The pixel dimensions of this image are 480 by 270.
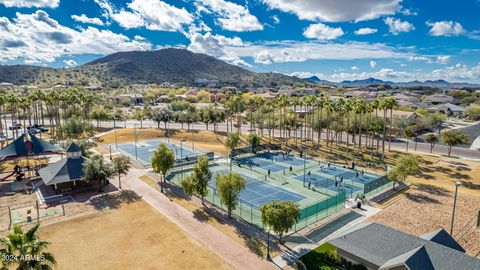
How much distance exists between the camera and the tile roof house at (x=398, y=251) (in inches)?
757

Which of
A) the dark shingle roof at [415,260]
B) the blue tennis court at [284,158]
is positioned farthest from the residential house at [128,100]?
the dark shingle roof at [415,260]

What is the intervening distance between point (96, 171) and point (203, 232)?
18008 millimetres

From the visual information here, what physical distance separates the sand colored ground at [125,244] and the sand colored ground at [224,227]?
3.28 meters

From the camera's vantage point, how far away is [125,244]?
2634cm

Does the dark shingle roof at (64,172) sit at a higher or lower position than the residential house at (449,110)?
lower

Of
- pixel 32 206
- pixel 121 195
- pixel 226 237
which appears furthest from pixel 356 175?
pixel 32 206

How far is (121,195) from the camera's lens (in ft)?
124

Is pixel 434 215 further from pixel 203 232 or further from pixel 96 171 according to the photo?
pixel 96 171

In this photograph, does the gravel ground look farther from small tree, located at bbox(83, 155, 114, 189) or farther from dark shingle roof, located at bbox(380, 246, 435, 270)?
small tree, located at bbox(83, 155, 114, 189)

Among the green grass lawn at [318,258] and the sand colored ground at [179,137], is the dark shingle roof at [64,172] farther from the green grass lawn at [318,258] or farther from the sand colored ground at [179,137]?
the green grass lawn at [318,258]

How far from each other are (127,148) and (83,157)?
22809mm

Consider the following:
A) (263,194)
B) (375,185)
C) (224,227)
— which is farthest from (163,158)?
(375,185)

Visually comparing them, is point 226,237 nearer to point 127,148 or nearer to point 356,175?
point 356,175

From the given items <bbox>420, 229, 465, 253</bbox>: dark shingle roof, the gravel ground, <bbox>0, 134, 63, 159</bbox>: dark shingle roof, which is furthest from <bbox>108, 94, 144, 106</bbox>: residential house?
<bbox>420, 229, 465, 253</bbox>: dark shingle roof
